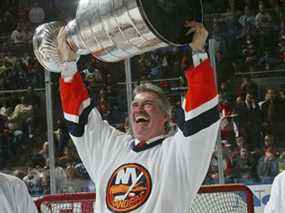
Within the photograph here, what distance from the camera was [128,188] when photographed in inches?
96.1

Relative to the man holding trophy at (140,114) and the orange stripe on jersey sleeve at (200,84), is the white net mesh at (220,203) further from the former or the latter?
the orange stripe on jersey sleeve at (200,84)

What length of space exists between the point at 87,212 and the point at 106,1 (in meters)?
1.50

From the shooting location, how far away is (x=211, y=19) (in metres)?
5.84

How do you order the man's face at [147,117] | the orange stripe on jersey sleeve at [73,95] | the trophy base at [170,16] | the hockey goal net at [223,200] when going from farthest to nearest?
the hockey goal net at [223,200], the orange stripe on jersey sleeve at [73,95], the man's face at [147,117], the trophy base at [170,16]

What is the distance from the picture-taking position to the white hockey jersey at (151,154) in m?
2.30

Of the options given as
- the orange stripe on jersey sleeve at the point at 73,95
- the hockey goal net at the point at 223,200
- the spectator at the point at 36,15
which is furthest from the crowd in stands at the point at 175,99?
the spectator at the point at 36,15

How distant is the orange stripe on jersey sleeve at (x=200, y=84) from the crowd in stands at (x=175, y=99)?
239cm

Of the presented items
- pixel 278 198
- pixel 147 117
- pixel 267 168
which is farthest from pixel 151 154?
pixel 267 168

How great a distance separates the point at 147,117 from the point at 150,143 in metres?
0.11

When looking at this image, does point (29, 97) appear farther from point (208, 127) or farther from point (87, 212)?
point (208, 127)

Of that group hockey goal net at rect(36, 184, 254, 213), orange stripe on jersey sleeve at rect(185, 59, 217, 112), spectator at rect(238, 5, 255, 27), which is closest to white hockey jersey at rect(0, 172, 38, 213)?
orange stripe on jersey sleeve at rect(185, 59, 217, 112)

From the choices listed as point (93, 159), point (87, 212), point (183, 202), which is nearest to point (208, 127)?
point (183, 202)

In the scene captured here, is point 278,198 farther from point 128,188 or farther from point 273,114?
point 273,114

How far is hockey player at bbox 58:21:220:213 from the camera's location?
2.30 meters
